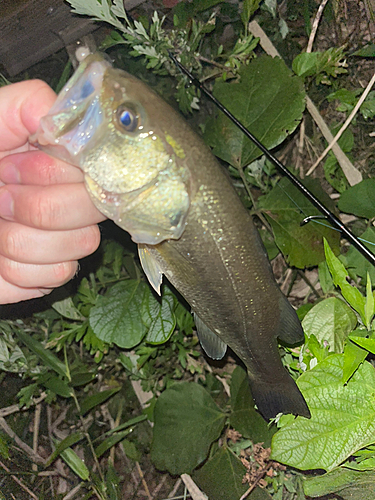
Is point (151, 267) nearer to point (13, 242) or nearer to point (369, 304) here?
point (13, 242)

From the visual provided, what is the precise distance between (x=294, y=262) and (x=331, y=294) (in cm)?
20

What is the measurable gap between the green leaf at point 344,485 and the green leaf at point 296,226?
2.47 ft

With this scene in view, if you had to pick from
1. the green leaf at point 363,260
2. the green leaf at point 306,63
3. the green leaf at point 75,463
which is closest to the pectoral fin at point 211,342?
the green leaf at point 363,260

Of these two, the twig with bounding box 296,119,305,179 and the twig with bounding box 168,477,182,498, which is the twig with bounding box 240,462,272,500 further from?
the twig with bounding box 296,119,305,179

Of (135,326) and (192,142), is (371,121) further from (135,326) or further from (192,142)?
(135,326)

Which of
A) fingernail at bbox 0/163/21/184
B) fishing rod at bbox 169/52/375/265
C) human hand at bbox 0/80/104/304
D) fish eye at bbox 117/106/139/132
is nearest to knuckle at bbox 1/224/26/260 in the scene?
human hand at bbox 0/80/104/304

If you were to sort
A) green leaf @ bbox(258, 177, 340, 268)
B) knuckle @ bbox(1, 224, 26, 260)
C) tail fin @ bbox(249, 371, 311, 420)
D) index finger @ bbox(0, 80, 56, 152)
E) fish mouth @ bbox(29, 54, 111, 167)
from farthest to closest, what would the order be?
green leaf @ bbox(258, 177, 340, 268), tail fin @ bbox(249, 371, 311, 420), knuckle @ bbox(1, 224, 26, 260), index finger @ bbox(0, 80, 56, 152), fish mouth @ bbox(29, 54, 111, 167)

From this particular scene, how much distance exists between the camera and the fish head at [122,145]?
3.15ft

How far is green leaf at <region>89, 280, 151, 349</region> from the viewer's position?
1.74 meters

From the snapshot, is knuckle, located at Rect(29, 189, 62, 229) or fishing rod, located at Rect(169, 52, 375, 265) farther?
fishing rod, located at Rect(169, 52, 375, 265)

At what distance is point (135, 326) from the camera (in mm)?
1752

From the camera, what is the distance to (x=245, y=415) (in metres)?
1.79

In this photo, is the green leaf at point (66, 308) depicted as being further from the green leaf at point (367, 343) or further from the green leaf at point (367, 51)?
the green leaf at point (367, 51)

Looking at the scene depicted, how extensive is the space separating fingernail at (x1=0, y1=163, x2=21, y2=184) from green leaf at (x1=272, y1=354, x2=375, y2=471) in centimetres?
108
